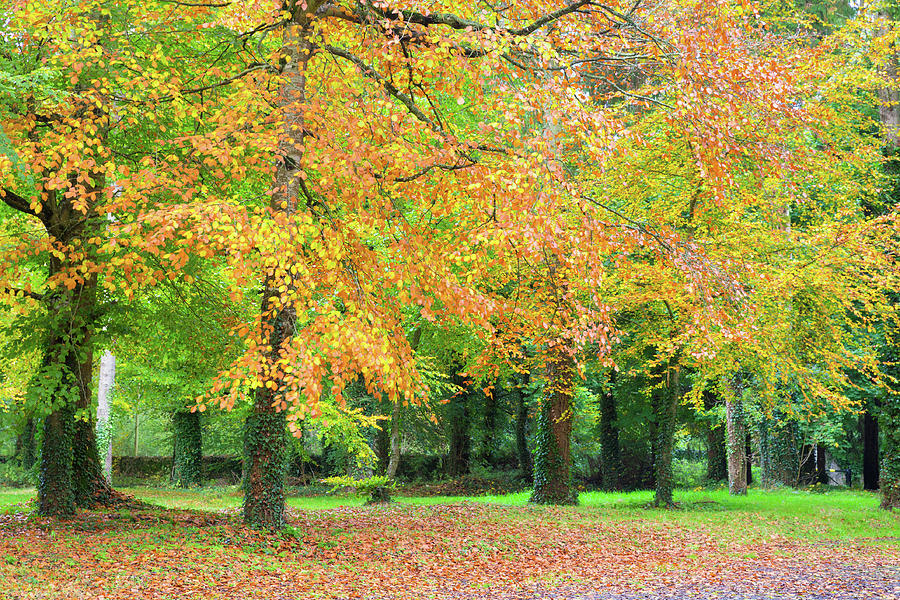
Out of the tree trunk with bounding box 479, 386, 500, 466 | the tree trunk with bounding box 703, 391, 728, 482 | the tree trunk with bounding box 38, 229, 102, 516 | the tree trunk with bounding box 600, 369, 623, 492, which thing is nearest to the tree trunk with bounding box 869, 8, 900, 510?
the tree trunk with bounding box 600, 369, 623, 492

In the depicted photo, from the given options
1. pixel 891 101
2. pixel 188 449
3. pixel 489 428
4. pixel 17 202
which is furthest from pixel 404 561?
pixel 188 449

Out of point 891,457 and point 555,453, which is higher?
point 891,457

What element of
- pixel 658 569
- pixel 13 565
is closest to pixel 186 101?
pixel 13 565

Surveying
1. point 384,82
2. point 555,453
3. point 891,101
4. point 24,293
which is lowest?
point 555,453

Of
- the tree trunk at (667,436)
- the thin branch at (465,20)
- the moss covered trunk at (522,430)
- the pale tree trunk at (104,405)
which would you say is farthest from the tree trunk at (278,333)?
the moss covered trunk at (522,430)

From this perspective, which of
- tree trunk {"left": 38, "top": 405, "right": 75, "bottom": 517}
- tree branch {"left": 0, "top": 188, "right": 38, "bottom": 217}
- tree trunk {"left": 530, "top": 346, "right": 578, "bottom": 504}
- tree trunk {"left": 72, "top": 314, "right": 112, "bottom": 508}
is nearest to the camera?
tree branch {"left": 0, "top": 188, "right": 38, "bottom": 217}

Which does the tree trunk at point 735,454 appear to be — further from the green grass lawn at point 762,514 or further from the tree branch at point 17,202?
the tree branch at point 17,202

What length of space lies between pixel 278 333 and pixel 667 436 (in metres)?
11.0

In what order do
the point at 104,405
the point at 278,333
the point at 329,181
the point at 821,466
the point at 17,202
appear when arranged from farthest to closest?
the point at 821,466 < the point at 104,405 < the point at 17,202 < the point at 278,333 < the point at 329,181

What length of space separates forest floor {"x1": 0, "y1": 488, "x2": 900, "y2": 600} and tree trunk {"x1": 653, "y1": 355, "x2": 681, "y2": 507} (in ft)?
7.58

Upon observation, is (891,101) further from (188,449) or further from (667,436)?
(188,449)

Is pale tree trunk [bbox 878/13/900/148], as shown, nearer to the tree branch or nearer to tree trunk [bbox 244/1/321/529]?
tree trunk [bbox 244/1/321/529]

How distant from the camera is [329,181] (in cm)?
898

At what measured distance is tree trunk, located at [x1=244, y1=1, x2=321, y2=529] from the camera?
936 cm
